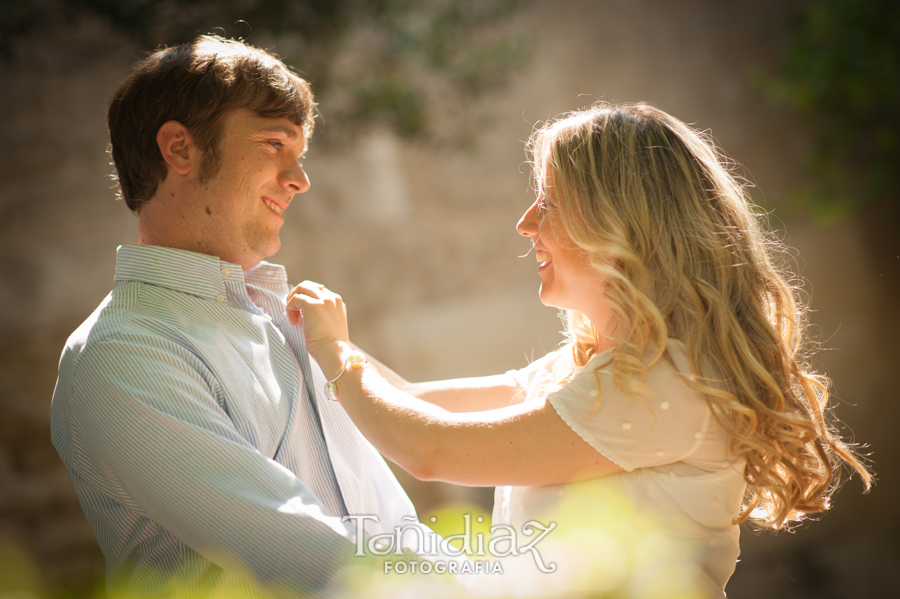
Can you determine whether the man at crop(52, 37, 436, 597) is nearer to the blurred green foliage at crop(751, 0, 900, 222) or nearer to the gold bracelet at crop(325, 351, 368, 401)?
the gold bracelet at crop(325, 351, 368, 401)

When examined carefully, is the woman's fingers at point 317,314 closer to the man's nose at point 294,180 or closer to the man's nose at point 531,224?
the man's nose at point 294,180

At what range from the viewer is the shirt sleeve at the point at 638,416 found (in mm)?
1245

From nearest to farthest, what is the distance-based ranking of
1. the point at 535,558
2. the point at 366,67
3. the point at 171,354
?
the point at 171,354, the point at 535,558, the point at 366,67

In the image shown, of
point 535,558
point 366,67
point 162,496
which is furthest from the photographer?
point 366,67

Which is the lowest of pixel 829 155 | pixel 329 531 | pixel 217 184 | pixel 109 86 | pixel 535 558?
pixel 535 558

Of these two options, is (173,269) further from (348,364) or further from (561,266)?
(561,266)

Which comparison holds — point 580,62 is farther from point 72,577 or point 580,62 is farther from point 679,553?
point 72,577

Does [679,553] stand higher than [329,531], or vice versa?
[329,531]

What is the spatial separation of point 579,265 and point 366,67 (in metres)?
2.73

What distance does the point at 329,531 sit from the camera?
116cm

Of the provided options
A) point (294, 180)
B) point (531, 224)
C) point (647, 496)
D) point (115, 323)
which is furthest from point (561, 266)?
point (115, 323)

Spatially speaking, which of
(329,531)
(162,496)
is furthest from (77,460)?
(329,531)

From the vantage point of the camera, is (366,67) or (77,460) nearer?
(77,460)

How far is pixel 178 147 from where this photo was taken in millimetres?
1545
